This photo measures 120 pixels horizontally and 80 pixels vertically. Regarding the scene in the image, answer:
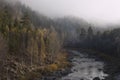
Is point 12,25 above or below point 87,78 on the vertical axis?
above

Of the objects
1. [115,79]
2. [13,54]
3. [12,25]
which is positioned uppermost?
[12,25]

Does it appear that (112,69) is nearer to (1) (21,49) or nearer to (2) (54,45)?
(2) (54,45)

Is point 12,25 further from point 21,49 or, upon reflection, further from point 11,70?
point 11,70

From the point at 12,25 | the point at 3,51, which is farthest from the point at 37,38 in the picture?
the point at 3,51

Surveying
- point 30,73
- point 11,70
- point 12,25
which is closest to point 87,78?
point 30,73

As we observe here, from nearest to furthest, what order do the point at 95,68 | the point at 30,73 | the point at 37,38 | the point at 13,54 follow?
the point at 30,73, the point at 13,54, the point at 37,38, the point at 95,68

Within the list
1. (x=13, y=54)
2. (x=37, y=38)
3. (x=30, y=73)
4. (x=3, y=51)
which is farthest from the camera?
(x=37, y=38)

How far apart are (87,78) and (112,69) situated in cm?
3055

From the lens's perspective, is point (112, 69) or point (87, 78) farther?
point (112, 69)

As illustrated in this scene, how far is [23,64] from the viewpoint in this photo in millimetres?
121062

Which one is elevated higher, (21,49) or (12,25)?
(12,25)

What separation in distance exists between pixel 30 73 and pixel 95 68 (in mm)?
47777

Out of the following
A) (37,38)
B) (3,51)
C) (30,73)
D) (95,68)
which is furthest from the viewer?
(95,68)

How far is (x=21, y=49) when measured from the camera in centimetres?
12950
